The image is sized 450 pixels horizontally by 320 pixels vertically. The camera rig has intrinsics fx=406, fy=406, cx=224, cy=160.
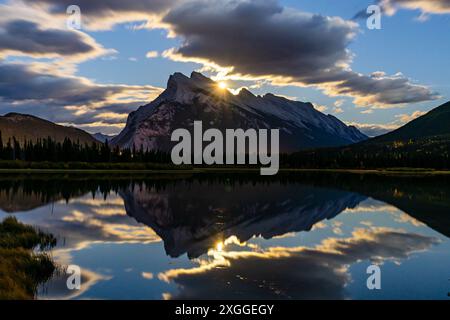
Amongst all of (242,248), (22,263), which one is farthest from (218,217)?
(22,263)

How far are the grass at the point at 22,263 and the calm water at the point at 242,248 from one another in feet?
4.11

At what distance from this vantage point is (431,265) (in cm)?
3244

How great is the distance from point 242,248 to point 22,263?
19140mm

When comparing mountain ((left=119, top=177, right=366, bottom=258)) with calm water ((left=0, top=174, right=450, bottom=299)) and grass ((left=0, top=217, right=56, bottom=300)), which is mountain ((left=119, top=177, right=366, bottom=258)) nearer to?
calm water ((left=0, top=174, right=450, bottom=299))

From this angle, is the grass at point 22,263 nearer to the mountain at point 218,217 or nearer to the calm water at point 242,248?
the calm water at point 242,248

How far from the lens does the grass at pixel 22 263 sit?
22359mm

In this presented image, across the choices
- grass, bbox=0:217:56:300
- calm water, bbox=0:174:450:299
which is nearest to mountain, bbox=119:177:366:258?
calm water, bbox=0:174:450:299

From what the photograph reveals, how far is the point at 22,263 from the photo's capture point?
27.3m

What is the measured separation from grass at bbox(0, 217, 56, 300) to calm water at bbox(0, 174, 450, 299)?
4.11 feet

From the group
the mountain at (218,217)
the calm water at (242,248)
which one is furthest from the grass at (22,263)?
the mountain at (218,217)

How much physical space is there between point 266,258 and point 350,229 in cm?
2104

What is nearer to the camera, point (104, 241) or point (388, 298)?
point (388, 298)

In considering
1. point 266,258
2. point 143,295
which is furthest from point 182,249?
point 143,295
